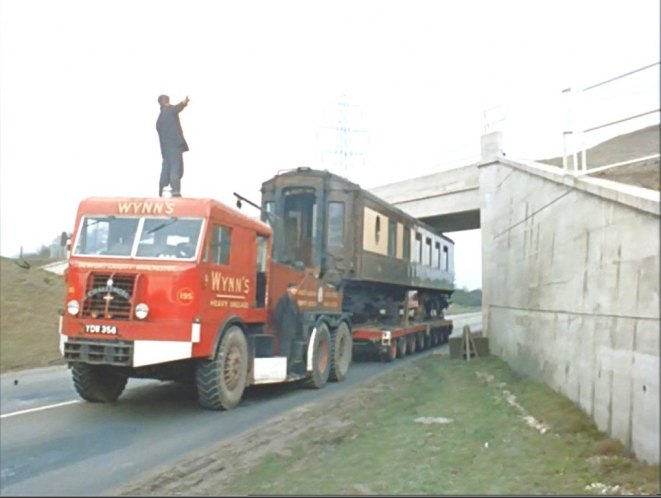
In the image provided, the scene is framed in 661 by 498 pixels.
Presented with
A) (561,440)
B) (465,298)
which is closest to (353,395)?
(561,440)

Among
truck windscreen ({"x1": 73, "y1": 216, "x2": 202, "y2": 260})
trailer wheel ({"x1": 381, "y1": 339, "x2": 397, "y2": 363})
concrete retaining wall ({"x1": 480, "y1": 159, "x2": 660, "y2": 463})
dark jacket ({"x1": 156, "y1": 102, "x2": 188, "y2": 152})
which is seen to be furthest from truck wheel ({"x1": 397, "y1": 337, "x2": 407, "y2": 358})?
truck windscreen ({"x1": 73, "y1": 216, "x2": 202, "y2": 260})

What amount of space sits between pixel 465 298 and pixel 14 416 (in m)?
74.3

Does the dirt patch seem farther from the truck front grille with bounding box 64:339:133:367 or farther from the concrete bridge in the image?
the concrete bridge

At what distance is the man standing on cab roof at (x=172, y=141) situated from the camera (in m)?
10.6

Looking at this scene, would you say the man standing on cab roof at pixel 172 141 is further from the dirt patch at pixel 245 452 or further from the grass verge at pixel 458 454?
the grass verge at pixel 458 454

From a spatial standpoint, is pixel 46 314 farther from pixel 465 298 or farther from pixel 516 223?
pixel 465 298

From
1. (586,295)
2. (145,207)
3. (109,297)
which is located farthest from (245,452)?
(145,207)

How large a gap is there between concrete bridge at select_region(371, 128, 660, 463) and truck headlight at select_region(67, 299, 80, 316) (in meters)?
6.06

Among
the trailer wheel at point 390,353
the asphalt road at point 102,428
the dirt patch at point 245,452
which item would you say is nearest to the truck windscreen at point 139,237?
the asphalt road at point 102,428

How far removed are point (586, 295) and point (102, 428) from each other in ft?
19.2

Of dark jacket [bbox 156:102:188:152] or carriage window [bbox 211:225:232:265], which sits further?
dark jacket [bbox 156:102:188:152]

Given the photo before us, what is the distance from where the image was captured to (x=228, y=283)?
10.1m

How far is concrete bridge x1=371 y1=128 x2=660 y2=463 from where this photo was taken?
13.6 feet

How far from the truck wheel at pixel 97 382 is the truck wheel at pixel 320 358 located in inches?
132
